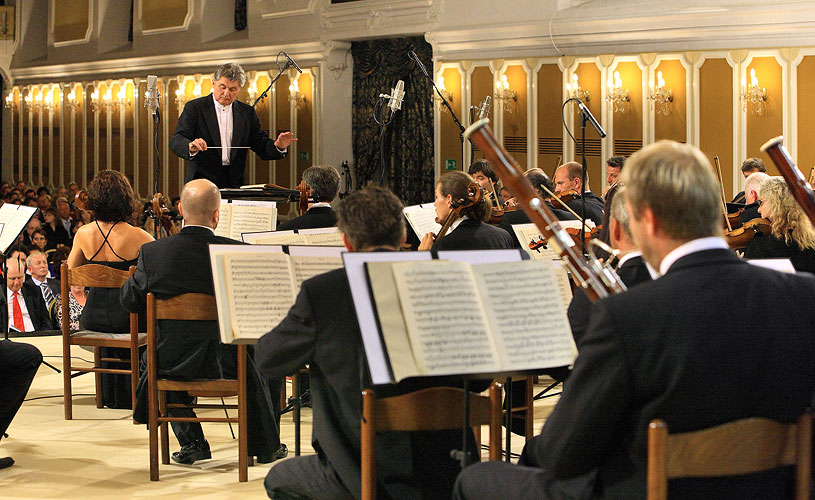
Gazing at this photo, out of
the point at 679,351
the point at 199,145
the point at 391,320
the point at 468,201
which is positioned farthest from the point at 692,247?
the point at 199,145

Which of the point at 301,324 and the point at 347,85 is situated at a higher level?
the point at 347,85

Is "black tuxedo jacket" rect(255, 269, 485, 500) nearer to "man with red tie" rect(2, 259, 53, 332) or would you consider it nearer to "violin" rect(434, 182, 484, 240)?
"violin" rect(434, 182, 484, 240)

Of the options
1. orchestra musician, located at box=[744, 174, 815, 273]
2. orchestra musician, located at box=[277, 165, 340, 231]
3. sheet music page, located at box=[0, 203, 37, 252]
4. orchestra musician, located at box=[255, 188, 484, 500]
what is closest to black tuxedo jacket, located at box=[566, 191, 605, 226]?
orchestra musician, located at box=[744, 174, 815, 273]

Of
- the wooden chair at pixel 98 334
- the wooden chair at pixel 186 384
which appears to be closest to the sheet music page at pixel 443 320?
the wooden chair at pixel 186 384

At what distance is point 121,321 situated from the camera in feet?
17.9

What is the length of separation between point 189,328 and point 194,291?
167mm

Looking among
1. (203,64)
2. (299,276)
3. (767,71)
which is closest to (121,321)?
(299,276)

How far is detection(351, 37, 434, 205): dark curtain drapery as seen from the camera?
1316 cm

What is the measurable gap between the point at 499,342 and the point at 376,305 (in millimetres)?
335

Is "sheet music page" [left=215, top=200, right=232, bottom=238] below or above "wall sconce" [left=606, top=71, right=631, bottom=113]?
below

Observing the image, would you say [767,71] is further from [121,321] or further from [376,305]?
[376,305]

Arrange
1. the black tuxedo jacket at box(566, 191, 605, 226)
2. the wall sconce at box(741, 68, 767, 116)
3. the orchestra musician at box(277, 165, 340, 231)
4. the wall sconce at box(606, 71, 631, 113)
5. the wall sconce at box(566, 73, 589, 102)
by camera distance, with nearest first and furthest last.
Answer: the orchestra musician at box(277, 165, 340, 231)
the black tuxedo jacket at box(566, 191, 605, 226)
the wall sconce at box(741, 68, 767, 116)
the wall sconce at box(606, 71, 631, 113)
the wall sconce at box(566, 73, 589, 102)

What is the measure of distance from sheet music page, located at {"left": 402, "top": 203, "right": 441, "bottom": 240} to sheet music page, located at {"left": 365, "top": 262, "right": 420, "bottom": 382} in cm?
328

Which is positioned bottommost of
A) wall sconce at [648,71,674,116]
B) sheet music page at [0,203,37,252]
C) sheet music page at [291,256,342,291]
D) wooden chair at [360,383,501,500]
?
wooden chair at [360,383,501,500]
